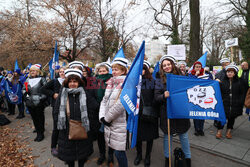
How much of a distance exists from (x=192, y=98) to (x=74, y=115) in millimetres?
1902

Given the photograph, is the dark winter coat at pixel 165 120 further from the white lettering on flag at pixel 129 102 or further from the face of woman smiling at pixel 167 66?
the white lettering on flag at pixel 129 102

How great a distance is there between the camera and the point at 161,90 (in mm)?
2648

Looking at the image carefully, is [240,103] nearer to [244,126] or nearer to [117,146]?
[244,126]

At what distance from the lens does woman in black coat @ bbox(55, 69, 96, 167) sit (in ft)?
7.72

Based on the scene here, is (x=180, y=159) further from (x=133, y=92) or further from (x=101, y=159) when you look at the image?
(x=101, y=159)

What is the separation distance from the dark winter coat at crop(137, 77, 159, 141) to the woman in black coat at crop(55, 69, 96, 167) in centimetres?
88

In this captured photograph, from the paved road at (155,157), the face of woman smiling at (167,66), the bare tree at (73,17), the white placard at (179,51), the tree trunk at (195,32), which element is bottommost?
the paved road at (155,157)

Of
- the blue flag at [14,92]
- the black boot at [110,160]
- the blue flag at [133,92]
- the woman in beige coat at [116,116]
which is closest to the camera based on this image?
the blue flag at [133,92]

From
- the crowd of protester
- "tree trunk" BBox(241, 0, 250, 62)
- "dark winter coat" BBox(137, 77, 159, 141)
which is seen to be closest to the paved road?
the crowd of protester

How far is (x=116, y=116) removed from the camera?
2322 millimetres

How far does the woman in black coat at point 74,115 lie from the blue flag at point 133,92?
691mm

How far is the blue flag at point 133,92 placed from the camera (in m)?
2.09

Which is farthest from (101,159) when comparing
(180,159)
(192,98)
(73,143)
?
(192,98)

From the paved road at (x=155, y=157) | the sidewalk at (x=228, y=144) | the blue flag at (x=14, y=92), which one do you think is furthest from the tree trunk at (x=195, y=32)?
the blue flag at (x=14, y=92)
